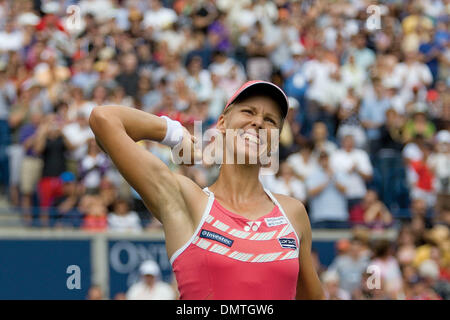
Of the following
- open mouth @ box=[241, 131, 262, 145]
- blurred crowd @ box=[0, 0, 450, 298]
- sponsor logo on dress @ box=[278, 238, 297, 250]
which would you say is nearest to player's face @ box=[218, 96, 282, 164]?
open mouth @ box=[241, 131, 262, 145]

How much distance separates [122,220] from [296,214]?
710 centimetres

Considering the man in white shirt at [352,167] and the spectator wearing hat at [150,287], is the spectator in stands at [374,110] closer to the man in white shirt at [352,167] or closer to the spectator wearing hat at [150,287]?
the man in white shirt at [352,167]

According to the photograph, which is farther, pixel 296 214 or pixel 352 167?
pixel 352 167

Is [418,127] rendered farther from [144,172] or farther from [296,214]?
[144,172]

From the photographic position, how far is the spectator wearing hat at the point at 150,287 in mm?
10172

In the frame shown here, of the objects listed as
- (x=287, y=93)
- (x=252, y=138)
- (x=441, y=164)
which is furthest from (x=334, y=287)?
(x=252, y=138)

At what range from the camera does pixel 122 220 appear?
438 inches

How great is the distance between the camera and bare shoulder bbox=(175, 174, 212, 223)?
393cm

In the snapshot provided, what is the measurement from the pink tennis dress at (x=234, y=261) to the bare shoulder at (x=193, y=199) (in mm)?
26

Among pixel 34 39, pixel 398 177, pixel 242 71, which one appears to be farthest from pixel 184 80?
pixel 398 177

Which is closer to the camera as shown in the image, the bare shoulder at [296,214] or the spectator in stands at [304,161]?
the bare shoulder at [296,214]

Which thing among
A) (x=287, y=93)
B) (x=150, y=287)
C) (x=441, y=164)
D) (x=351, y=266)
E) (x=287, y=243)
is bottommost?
(x=150, y=287)

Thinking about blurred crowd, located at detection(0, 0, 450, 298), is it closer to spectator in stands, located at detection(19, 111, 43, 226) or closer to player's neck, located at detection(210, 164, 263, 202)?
spectator in stands, located at detection(19, 111, 43, 226)

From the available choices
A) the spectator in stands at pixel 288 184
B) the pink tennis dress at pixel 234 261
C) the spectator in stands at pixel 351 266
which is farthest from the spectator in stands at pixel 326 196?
the pink tennis dress at pixel 234 261
